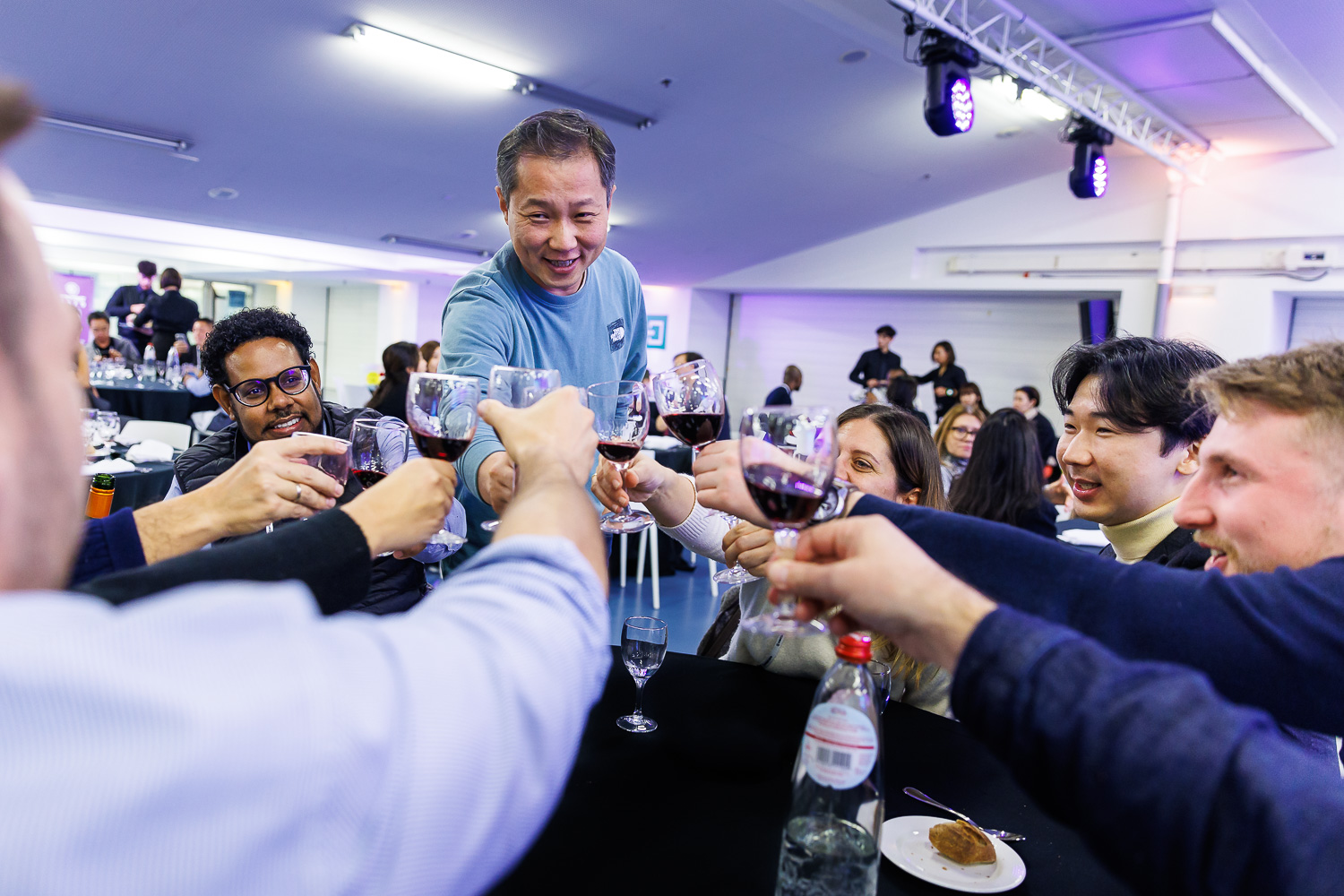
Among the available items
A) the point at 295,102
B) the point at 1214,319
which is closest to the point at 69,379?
the point at 295,102

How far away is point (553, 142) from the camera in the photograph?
1878mm

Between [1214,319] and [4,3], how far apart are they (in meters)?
12.0

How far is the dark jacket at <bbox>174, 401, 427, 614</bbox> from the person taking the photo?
7.28ft

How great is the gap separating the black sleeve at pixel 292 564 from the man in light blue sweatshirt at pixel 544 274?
1.94 ft

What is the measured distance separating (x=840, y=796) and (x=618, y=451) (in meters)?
0.74

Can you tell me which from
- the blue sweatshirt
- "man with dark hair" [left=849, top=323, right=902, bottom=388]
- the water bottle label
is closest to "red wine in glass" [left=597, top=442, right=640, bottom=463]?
the blue sweatshirt

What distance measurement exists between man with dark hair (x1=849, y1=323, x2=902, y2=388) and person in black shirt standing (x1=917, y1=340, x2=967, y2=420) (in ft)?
2.86

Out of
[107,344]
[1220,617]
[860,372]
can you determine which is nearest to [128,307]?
[107,344]

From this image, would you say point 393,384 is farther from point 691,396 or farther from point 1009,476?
point 691,396

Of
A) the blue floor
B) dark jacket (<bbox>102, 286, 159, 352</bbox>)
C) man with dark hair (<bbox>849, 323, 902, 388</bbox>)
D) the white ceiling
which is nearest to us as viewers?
the blue floor

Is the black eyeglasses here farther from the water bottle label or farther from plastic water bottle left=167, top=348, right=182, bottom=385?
plastic water bottle left=167, top=348, right=182, bottom=385

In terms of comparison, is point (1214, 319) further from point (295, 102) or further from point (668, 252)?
point (295, 102)

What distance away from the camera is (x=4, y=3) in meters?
5.55

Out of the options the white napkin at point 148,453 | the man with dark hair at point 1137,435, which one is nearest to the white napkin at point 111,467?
the white napkin at point 148,453
